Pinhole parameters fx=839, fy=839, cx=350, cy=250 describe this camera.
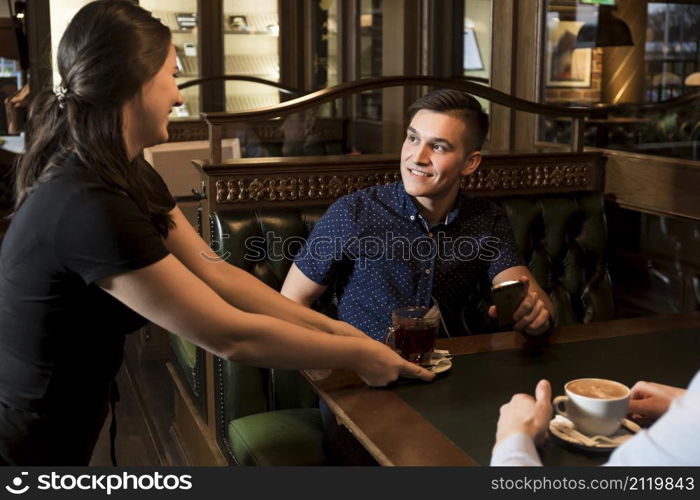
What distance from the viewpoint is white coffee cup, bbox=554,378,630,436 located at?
4.26ft

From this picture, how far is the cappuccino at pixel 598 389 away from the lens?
1.35m

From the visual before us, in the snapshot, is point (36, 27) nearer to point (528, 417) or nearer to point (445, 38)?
point (445, 38)

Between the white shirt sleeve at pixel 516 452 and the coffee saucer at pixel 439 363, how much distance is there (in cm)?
40

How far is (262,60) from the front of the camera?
7.70 m

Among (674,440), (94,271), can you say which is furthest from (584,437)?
(94,271)

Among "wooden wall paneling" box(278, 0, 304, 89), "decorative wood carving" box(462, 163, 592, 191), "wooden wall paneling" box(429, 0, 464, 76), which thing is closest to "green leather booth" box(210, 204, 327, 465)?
"decorative wood carving" box(462, 163, 592, 191)

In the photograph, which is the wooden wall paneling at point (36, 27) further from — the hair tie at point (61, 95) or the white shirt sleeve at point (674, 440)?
the white shirt sleeve at point (674, 440)

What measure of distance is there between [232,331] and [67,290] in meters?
0.29

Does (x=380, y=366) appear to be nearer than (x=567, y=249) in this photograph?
Yes

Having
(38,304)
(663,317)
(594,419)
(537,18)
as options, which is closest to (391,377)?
(594,419)

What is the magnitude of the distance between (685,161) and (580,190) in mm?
370

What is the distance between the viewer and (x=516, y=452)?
46.4 inches

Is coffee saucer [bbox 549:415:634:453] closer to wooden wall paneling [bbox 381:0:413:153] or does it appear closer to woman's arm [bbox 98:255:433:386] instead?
woman's arm [bbox 98:255:433:386]

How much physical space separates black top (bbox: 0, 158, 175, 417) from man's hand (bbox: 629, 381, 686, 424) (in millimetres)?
834
